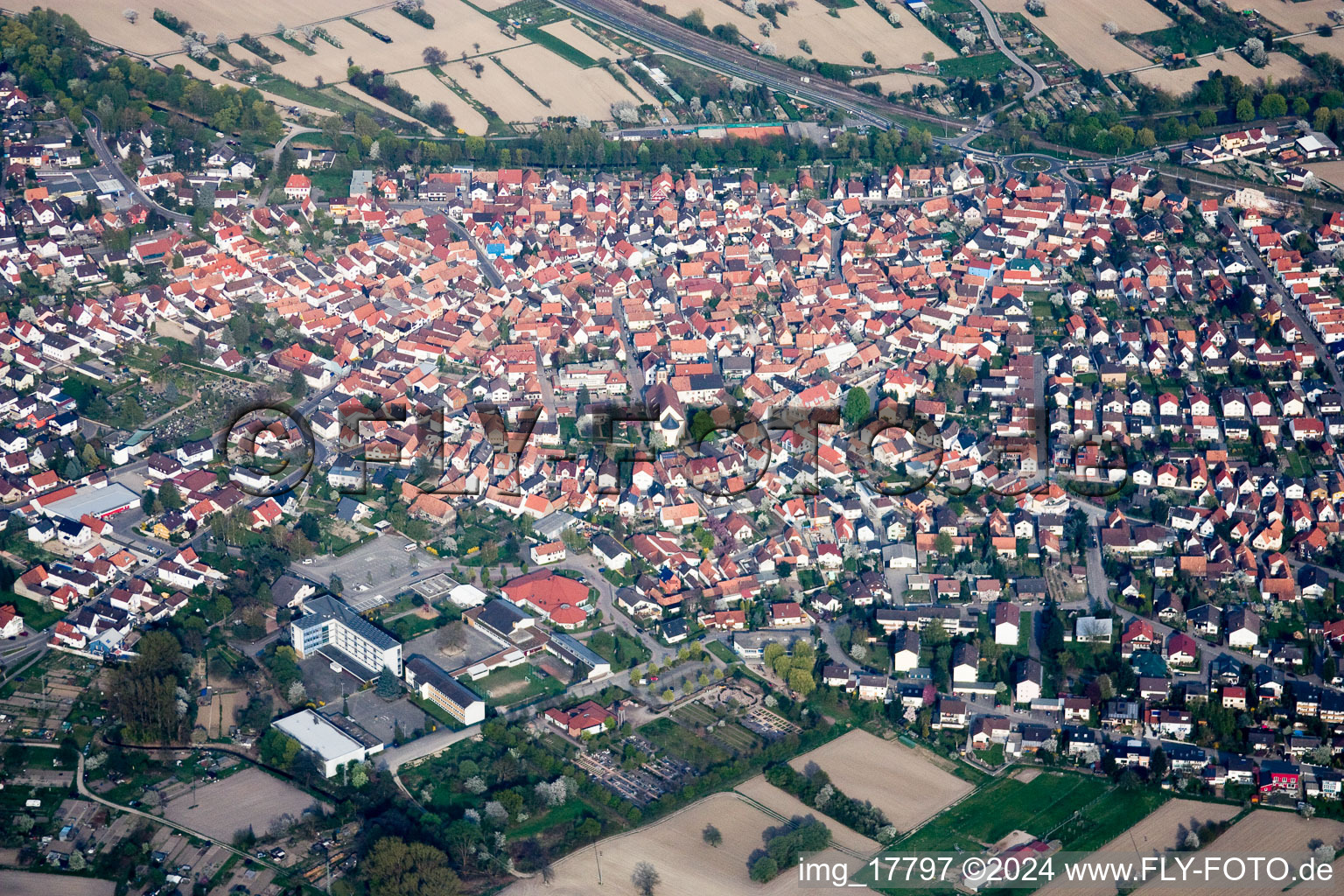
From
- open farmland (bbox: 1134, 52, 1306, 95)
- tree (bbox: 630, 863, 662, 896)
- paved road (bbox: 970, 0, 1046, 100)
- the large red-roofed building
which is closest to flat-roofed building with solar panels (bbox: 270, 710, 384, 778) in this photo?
the large red-roofed building

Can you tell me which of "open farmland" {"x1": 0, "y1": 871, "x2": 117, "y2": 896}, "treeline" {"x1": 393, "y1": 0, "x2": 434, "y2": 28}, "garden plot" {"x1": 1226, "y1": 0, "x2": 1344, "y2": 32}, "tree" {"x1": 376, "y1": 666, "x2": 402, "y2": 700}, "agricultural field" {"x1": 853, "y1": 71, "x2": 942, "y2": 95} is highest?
"garden plot" {"x1": 1226, "y1": 0, "x2": 1344, "y2": 32}

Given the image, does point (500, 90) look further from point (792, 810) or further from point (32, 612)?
Answer: point (792, 810)

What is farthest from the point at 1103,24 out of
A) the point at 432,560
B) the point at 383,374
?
the point at 432,560

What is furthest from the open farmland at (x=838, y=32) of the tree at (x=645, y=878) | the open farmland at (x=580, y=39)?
the tree at (x=645, y=878)

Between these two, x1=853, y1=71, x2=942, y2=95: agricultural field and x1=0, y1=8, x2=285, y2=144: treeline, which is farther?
x1=853, y1=71, x2=942, y2=95: agricultural field

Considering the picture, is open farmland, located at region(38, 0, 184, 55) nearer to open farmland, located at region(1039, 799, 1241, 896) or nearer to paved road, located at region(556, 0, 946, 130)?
paved road, located at region(556, 0, 946, 130)

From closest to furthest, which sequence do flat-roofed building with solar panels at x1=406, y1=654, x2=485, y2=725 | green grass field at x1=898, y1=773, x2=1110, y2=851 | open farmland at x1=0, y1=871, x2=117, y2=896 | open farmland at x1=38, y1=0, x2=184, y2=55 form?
open farmland at x1=0, y1=871, x2=117, y2=896 → green grass field at x1=898, y1=773, x2=1110, y2=851 → flat-roofed building with solar panels at x1=406, y1=654, x2=485, y2=725 → open farmland at x1=38, y1=0, x2=184, y2=55

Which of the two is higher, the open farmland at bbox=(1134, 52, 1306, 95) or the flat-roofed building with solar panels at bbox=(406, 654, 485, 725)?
the open farmland at bbox=(1134, 52, 1306, 95)

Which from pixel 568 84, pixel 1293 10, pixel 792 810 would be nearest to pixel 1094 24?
pixel 1293 10
